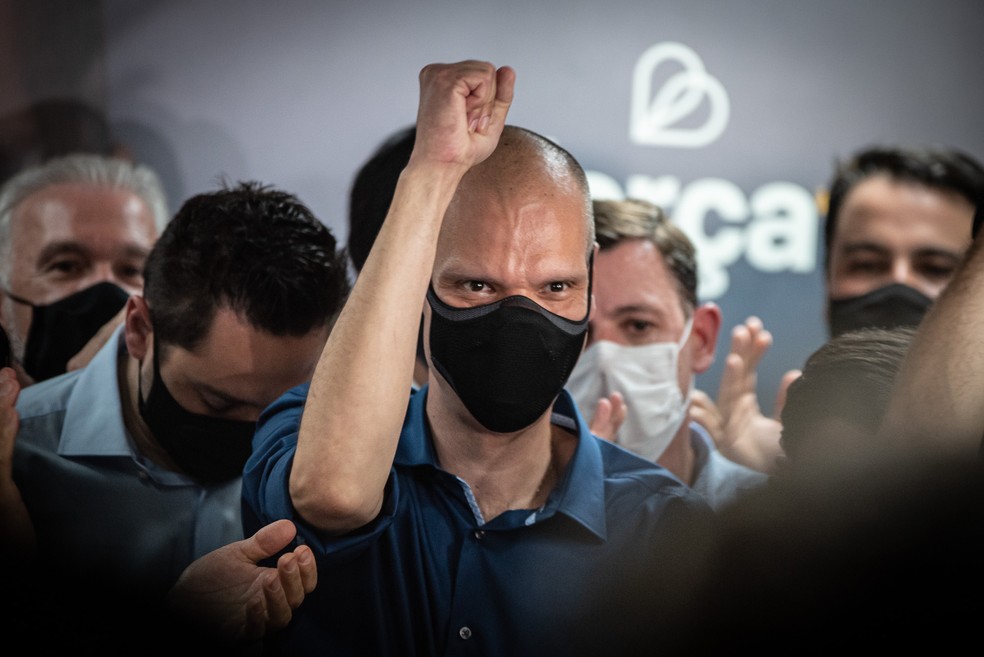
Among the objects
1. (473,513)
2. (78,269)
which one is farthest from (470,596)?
(78,269)

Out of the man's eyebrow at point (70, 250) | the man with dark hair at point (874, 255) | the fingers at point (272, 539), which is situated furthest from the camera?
the man with dark hair at point (874, 255)

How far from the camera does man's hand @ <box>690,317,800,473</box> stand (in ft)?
8.77

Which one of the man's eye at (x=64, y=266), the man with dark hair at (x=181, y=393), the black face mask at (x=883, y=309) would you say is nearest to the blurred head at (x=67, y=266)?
the man's eye at (x=64, y=266)

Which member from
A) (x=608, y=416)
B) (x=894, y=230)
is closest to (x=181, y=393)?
(x=608, y=416)

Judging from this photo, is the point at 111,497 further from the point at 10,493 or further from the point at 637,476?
the point at 637,476

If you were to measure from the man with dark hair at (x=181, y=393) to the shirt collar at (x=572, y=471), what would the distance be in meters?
0.30

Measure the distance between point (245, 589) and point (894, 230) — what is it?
6.37ft

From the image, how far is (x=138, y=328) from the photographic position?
7.22ft

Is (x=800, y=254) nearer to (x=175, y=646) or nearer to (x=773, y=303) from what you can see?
(x=773, y=303)

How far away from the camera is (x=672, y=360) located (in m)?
2.51

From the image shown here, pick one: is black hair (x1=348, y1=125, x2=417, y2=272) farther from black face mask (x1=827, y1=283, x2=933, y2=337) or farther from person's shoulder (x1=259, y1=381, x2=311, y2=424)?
black face mask (x1=827, y1=283, x2=933, y2=337)

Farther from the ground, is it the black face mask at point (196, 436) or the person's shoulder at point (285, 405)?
the person's shoulder at point (285, 405)

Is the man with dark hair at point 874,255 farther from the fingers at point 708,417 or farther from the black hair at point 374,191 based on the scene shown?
the black hair at point 374,191

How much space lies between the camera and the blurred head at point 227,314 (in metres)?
2.09
